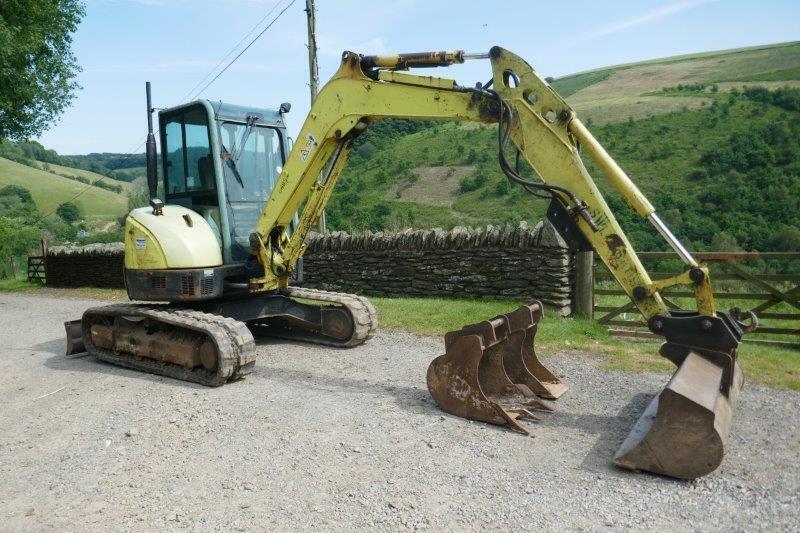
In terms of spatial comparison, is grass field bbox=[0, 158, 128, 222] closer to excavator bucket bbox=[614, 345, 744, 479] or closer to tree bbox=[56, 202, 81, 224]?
tree bbox=[56, 202, 81, 224]

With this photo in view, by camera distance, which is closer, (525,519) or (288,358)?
(525,519)

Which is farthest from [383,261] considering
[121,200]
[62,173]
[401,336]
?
[62,173]

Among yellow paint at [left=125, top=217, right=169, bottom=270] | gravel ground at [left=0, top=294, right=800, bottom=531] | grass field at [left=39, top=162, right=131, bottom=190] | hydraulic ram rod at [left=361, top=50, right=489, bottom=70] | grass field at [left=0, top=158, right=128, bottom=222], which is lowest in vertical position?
gravel ground at [left=0, top=294, right=800, bottom=531]

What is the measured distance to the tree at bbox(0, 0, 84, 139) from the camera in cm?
1802

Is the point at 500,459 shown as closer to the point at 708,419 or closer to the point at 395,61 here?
the point at 708,419

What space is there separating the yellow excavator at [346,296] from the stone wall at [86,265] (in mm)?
11261

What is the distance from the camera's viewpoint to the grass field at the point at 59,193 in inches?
2992

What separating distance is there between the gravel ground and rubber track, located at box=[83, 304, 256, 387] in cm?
15

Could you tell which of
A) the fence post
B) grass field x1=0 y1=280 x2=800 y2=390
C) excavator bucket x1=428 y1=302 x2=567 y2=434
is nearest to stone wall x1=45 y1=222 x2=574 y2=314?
the fence post

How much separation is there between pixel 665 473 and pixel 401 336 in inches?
215

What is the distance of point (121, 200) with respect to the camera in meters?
85.1

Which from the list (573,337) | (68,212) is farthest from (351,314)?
(68,212)

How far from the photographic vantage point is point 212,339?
660cm

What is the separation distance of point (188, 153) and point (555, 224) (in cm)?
499
